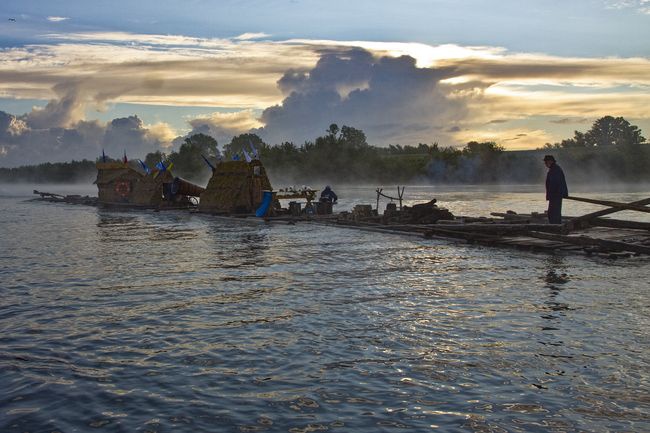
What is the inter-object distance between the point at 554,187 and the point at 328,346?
15.1 m

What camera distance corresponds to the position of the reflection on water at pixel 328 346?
23.3ft

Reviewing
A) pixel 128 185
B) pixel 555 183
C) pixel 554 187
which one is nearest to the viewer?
pixel 555 183

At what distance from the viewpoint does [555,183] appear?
21.9 metres

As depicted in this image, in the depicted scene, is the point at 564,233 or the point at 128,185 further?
the point at 128,185

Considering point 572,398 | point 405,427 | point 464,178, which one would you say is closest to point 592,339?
point 572,398

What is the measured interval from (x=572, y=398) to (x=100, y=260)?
17279mm

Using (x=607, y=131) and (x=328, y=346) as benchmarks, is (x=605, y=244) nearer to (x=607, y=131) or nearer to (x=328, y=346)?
(x=328, y=346)

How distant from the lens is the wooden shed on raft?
138ft

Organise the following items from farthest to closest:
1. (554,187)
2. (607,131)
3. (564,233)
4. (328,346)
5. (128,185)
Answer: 1. (607,131)
2. (128,185)
3. (564,233)
4. (554,187)
5. (328,346)

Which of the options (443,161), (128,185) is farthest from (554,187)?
(443,161)

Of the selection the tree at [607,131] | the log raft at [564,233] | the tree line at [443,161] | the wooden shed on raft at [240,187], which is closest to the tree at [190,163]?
the tree line at [443,161]

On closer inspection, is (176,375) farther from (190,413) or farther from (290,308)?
(290,308)

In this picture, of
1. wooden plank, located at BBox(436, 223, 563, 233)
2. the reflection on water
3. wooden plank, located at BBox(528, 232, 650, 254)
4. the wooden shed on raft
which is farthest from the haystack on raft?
wooden plank, located at BBox(528, 232, 650, 254)

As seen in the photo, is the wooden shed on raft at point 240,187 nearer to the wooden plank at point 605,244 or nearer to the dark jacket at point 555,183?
the dark jacket at point 555,183
